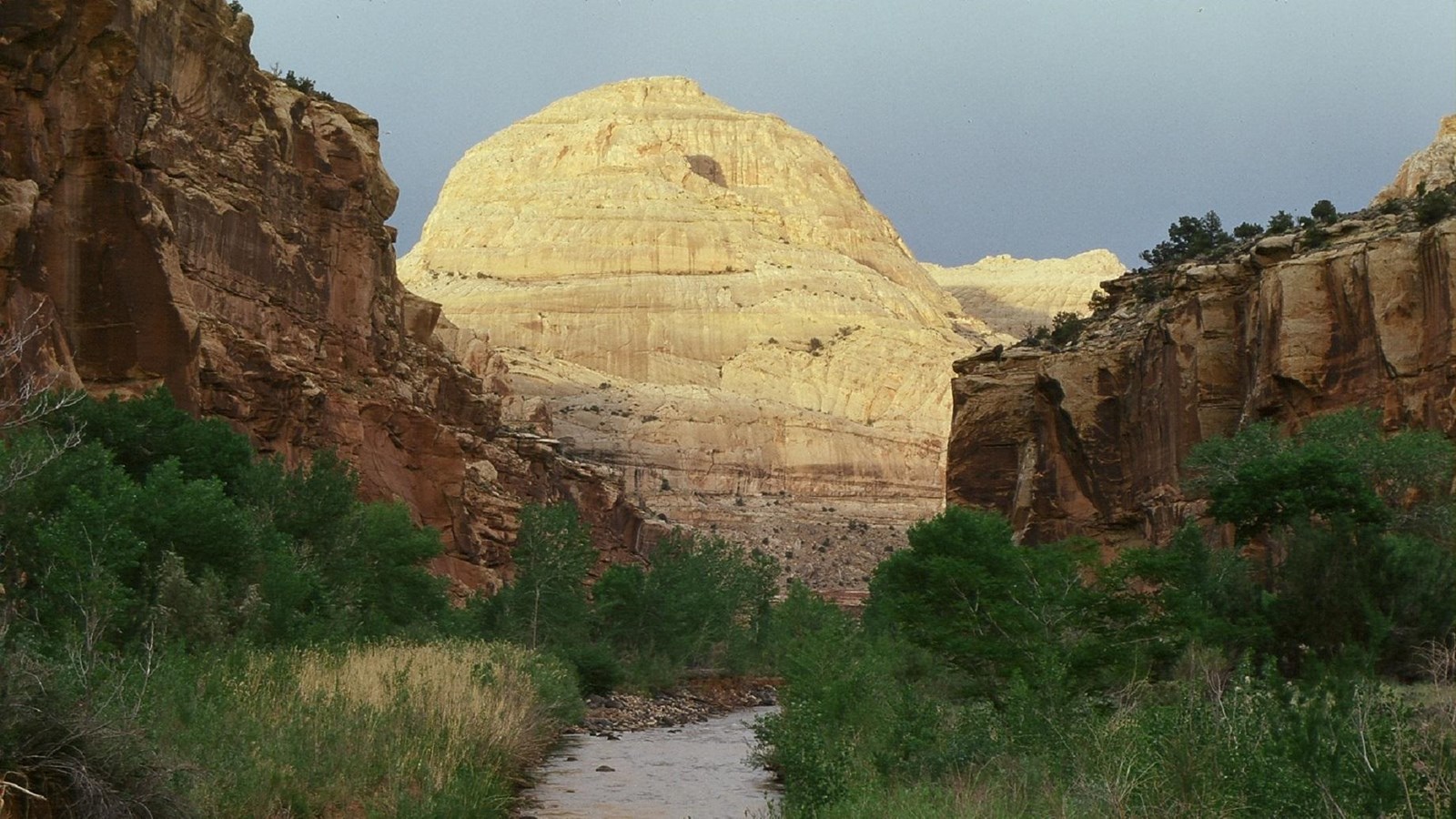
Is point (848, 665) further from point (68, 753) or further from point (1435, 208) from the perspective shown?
point (1435, 208)

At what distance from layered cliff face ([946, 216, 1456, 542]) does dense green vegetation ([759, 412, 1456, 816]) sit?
5.01 metres

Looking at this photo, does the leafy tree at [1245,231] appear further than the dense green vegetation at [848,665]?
Yes

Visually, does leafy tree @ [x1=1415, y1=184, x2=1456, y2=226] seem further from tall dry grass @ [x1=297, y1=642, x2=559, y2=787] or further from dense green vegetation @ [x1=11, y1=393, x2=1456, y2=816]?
tall dry grass @ [x1=297, y1=642, x2=559, y2=787]

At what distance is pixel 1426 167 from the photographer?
58.5 meters

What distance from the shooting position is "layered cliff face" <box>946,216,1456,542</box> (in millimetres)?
38031

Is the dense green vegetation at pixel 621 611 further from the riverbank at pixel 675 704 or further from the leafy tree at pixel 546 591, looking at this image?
the riverbank at pixel 675 704

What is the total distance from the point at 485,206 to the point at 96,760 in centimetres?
15480

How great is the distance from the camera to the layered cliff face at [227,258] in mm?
31656

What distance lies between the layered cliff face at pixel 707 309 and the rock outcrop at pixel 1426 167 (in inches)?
1585

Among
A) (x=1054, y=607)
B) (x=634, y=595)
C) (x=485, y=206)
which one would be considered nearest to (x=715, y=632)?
(x=634, y=595)

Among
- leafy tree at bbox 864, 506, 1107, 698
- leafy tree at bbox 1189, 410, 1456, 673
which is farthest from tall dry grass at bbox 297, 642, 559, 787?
leafy tree at bbox 1189, 410, 1456, 673

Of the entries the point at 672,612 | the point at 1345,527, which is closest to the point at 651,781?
the point at 1345,527

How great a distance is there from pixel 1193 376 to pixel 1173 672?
27764 millimetres

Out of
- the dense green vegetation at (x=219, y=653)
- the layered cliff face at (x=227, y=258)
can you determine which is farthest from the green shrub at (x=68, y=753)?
the layered cliff face at (x=227, y=258)
